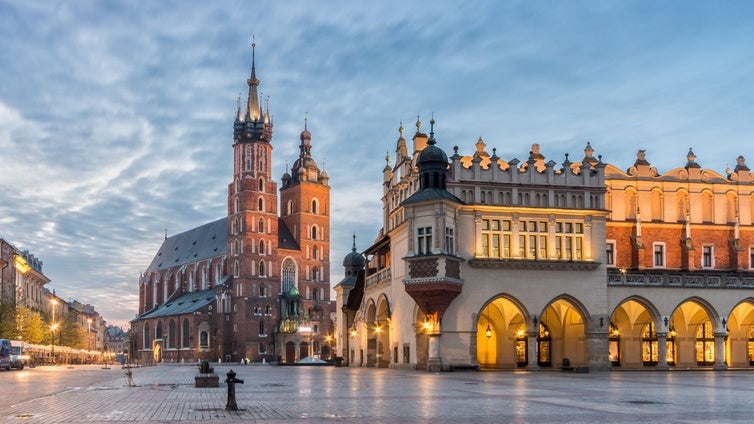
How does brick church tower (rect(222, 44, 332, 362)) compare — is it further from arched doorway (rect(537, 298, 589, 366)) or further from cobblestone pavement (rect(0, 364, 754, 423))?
cobblestone pavement (rect(0, 364, 754, 423))

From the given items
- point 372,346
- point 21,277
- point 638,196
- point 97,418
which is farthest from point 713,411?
point 21,277

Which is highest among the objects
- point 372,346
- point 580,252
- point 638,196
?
point 638,196

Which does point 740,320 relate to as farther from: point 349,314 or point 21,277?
point 21,277

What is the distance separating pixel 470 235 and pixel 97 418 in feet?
121

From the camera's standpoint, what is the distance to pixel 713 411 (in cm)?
1953

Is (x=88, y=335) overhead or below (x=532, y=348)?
below

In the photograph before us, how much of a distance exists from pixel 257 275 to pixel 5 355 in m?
81.4

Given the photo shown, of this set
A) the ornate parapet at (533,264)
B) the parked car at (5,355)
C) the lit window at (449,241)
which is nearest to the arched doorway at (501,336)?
the ornate parapet at (533,264)

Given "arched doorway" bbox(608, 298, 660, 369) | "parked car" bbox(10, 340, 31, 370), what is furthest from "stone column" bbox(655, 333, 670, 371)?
"parked car" bbox(10, 340, 31, 370)

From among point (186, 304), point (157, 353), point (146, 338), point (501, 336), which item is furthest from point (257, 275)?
point (501, 336)

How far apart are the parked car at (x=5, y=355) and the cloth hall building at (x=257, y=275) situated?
70.5m

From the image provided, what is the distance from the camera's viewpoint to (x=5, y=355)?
196ft

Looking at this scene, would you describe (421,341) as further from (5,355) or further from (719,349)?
(5,355)

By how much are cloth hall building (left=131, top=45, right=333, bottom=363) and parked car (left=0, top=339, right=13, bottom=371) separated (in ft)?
231
